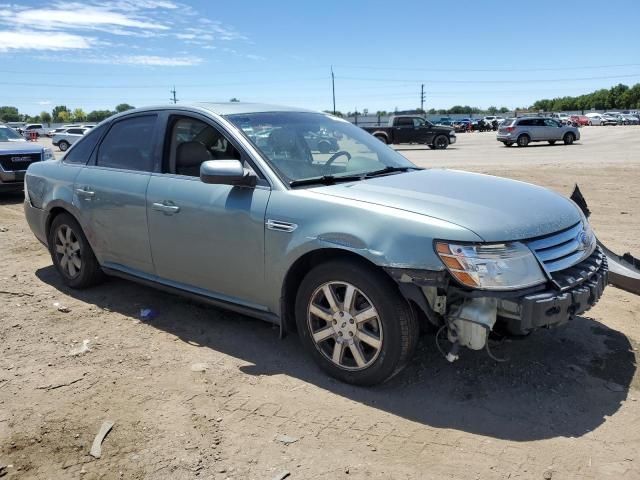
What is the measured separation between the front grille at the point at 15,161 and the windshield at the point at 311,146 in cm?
909

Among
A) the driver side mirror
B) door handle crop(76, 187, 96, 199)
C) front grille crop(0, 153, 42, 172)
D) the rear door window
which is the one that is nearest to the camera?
the driver side mirror

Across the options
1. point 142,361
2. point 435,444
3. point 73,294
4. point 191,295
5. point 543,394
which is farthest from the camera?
point 73,294

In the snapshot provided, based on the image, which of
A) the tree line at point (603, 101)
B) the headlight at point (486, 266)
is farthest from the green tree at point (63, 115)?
the headlight at point (486, 266)

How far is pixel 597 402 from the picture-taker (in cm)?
330

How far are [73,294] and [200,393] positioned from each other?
2.56 meters

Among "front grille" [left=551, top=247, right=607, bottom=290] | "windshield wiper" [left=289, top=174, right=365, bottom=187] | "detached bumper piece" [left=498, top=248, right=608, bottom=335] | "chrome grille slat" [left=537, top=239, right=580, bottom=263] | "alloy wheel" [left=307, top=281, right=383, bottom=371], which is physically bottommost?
"alloy wheel" [left=307, top=281, right=383, bottom=371]

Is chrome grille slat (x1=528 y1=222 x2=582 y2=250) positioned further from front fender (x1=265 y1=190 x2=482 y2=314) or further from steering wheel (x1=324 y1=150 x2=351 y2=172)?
steering wheel (x1=324 y1=150 x2=351 y2=172)

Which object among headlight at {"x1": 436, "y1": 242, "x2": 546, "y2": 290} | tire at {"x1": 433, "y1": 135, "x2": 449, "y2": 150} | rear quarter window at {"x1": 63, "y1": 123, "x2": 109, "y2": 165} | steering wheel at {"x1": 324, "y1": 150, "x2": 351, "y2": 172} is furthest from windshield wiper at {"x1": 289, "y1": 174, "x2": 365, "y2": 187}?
tire at {"x1": 433, "y1": 135, "x2": 449, "y2": 150}

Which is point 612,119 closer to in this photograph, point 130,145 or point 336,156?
point 336,156

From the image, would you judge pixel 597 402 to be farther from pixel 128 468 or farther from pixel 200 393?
pixel 128 468

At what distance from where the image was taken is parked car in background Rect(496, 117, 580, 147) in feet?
104

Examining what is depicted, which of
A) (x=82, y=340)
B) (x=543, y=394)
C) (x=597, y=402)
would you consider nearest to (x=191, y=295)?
(x=82, y=340)

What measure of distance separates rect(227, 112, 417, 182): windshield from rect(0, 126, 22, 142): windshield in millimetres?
11041

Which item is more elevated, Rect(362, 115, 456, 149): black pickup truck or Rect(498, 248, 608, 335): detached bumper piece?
Rect(362, 115, 456, 149): black pickup truck
